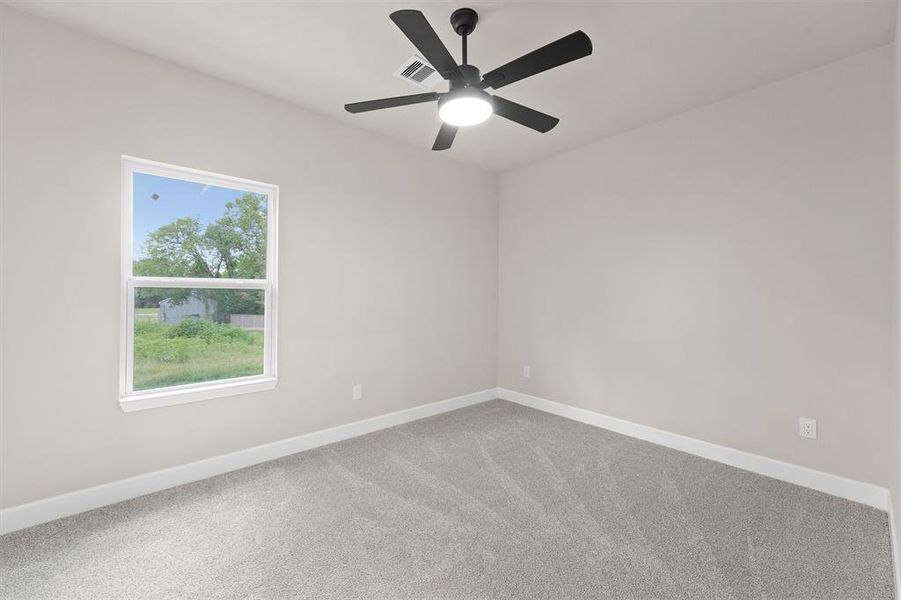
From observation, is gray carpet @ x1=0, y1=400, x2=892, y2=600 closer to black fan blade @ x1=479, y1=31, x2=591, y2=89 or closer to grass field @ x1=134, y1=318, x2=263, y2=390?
grass field @ x1=134, y1=318, x2=263, y2=390

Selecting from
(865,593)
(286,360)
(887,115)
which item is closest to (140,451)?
(286,360)

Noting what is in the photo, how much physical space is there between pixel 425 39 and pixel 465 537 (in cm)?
232

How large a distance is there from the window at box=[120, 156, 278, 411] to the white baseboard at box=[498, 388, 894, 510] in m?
2.81

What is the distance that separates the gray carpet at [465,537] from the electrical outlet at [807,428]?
1.11ft

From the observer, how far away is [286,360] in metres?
3.17

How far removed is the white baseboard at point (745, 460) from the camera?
2.45 metres

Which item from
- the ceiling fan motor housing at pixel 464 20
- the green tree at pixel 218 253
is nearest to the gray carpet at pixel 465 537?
the green tree at pixel 218 253

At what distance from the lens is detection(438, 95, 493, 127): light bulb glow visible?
208 centimetres

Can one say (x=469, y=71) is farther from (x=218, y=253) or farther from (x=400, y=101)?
(x=218, y=253)

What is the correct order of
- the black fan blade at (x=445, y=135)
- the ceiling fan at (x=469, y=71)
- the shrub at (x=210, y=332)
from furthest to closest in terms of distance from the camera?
the shrub at (x=210, y=332)
the black fan blade at (x=445, y=135)
the ceiling fan at (x=469, y=71)

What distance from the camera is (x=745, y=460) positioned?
292 cm

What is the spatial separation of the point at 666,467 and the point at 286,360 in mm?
2859

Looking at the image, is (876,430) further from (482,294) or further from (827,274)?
(482,294)

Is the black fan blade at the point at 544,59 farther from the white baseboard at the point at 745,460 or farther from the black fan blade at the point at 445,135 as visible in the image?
the white baseboard at the point at 745,460
